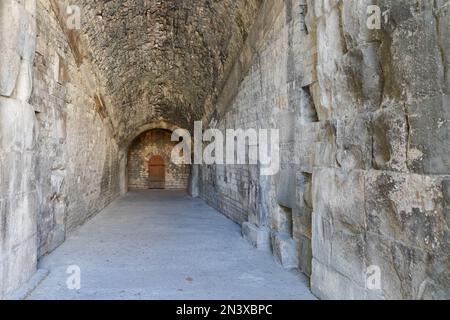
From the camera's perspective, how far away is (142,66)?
8867 millimetres

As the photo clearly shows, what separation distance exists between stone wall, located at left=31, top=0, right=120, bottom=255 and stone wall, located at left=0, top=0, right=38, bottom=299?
972 mm

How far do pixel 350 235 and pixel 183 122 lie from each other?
9.50 meters

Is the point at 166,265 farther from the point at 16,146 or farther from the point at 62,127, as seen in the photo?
the point at 62,127

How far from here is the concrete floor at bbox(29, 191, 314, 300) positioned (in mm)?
3498

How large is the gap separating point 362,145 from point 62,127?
4.44 metres

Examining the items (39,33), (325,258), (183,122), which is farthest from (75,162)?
(183,122)

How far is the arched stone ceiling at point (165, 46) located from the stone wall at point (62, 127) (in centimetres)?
54

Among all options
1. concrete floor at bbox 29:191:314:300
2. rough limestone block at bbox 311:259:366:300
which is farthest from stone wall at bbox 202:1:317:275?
rough limestone block at bbox 311:259:366:300

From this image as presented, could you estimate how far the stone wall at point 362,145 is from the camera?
2002 millimetres

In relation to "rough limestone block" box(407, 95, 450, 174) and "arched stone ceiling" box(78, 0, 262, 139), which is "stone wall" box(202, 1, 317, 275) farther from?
"rough limestone block" box(407, 95, 450, 174)

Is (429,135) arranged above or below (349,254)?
above

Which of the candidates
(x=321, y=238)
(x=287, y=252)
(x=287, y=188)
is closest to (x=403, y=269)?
(x=321, y=238)

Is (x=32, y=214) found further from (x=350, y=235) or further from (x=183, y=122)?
(x=183, y=122)

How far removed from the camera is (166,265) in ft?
14.5
